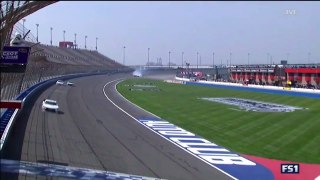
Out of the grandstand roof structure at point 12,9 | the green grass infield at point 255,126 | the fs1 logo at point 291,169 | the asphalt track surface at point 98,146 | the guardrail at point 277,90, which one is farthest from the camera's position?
the guardrail at point 277,90

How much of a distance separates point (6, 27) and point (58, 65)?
59962 millimetres

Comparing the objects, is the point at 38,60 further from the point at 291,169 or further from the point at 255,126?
the point at 291,169

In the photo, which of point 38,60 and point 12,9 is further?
point 38,60

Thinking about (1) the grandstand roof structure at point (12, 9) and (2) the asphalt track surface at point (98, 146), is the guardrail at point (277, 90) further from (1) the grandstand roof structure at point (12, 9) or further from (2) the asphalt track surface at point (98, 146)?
(1) the grandstand roof structure at point (12, 9)

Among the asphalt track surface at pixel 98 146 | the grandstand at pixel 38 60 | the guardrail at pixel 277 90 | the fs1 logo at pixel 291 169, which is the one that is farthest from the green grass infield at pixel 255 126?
the grandstand at pixel 38 60

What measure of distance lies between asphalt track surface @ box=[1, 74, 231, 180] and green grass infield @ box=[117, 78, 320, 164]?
435cm

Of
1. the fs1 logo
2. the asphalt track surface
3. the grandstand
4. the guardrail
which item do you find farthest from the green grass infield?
the grandstand

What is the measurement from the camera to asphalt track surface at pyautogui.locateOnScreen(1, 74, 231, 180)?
22031 mm

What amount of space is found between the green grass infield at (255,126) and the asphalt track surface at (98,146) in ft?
14.3

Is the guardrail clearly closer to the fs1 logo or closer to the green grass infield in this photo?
the green grass infield

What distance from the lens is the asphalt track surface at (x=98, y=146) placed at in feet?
72.3

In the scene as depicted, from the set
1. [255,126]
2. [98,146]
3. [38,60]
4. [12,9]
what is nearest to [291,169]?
[98,146]

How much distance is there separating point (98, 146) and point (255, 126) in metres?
14.0

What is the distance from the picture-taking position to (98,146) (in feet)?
89.6
